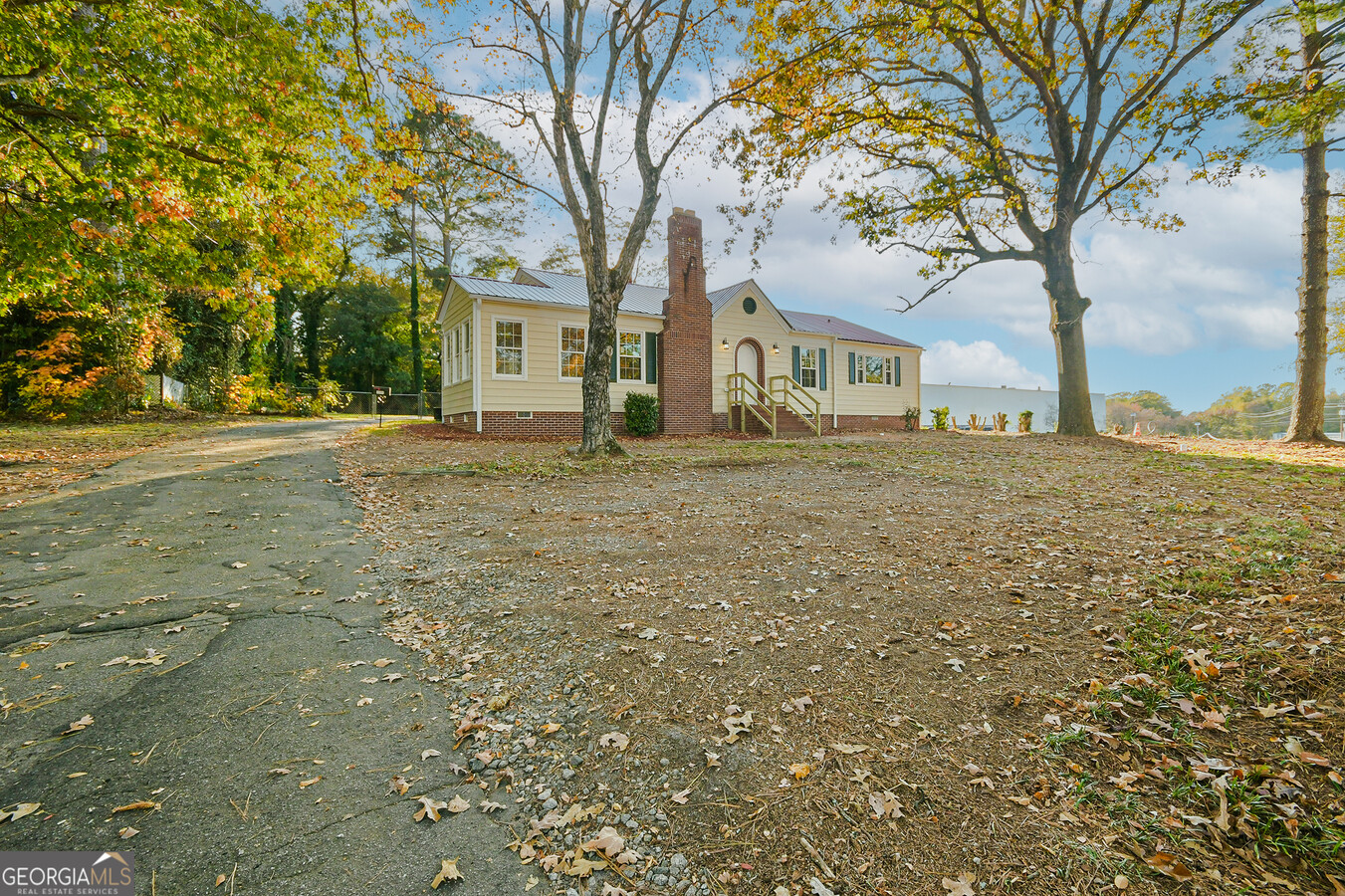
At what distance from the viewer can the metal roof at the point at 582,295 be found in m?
15.4

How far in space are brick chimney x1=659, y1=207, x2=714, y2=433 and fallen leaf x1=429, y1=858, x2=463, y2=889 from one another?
1531 centimetres

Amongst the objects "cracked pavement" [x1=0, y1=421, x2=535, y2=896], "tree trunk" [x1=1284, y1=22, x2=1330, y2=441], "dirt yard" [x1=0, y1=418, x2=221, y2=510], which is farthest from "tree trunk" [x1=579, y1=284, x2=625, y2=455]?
"tree trunk" [x1=1284, y1=22, x2=1330, y2=441]

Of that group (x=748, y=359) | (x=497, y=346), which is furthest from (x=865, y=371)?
(x=497, y=346)

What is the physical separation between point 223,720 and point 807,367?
Answer: 20112mm

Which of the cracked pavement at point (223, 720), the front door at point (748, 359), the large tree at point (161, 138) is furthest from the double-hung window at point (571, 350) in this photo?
the cracked pavement at point (223, 720)

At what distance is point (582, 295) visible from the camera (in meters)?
16.8

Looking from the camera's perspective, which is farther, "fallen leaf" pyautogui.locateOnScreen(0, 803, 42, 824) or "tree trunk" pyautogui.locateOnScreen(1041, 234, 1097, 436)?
"tree trunk" pyautogui.locateOnScreen(1041, 234, 1097, 436)

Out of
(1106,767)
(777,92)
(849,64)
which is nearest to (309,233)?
(777,92)

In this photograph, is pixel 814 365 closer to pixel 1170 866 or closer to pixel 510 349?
pixel 510 349

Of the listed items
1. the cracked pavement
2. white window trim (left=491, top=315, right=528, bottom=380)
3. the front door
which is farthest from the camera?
the front door

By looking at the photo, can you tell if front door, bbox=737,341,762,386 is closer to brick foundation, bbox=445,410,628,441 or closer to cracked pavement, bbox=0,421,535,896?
brick foundation, bbox=445,410,628,441

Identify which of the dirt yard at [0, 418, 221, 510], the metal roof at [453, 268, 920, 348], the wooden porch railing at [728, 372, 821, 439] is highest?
the metal roof at [453, 268, 920, 348]

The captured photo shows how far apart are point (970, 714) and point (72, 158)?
12616 millimetres

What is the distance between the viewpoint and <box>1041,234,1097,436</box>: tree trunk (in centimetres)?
1430
